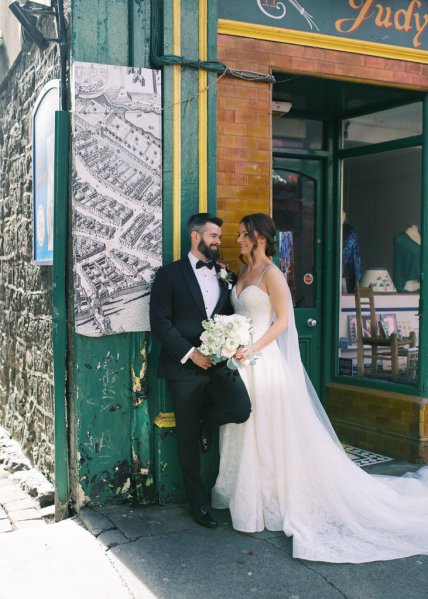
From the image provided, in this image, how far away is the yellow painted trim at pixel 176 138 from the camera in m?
5.12

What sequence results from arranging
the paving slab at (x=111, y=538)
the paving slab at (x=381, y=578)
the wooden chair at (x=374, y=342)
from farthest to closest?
1. the wooden chair at (x=374, y=342)
2. the paving slab at (x=111, y=538)
3. the paving slab at (x=381, y=578)

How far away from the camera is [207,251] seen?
493 cm

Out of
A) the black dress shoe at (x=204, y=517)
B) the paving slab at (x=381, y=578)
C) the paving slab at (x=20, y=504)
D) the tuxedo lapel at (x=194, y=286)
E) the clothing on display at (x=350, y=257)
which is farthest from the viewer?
the clothing on display at (x=350, y=257)

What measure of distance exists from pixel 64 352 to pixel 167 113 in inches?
76.2

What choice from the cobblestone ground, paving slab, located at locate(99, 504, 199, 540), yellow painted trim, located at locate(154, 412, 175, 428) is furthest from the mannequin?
the cobblestone ground

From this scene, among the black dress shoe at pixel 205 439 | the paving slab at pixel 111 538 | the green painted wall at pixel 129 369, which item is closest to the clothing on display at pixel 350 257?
the green painted wall at pixel 129 369

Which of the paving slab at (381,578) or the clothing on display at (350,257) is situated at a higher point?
the clothing on display at (350,257)

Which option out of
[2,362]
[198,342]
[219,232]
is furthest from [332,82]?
[2,362]

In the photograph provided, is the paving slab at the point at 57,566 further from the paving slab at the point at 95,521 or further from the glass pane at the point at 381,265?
the glass pane at the point at 381,265

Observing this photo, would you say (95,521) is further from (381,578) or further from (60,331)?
(381,578)

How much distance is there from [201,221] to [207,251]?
22cm

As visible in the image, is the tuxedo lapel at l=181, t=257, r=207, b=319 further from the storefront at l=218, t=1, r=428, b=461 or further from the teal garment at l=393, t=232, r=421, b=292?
the teal garment at l=393, t=232, r=421, b=292

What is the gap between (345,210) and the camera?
722 cm

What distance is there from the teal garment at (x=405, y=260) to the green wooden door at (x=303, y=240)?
2.57 feet
